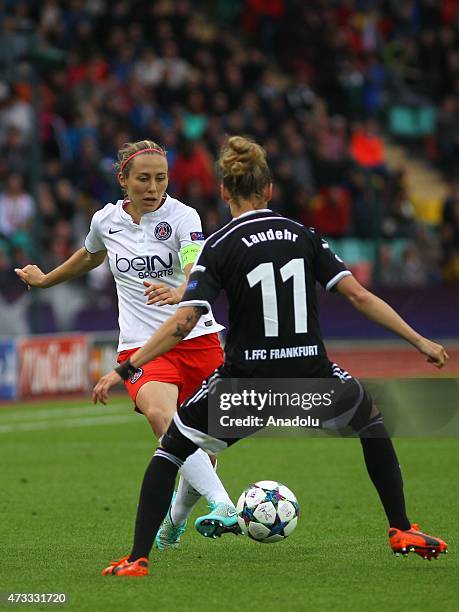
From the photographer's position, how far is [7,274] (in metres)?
20.0

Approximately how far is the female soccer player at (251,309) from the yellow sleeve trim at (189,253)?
1.07m

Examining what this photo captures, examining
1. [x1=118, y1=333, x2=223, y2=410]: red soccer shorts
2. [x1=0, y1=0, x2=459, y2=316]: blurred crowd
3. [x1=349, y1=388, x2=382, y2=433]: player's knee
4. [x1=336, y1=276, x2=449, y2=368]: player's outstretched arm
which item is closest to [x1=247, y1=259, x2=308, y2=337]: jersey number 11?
[x1=336, y1=276, x2=449, y2=368]: player's outstretched arm

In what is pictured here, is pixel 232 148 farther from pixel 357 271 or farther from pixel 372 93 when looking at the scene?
pixel 372 93

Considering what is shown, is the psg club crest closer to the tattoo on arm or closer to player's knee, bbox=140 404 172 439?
player's knee, bbox=140 404 172 439

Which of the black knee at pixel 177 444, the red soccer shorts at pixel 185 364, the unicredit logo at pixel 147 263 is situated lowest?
the black knee at pixel 177 444

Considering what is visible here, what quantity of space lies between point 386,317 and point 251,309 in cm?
65

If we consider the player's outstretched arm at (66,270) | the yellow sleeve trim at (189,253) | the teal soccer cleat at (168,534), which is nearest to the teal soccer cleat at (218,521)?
the teal soccer cleat at (168,534)

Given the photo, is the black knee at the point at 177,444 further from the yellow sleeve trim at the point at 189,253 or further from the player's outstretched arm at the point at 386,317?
the yellow sleeve trim at the point at 189,253

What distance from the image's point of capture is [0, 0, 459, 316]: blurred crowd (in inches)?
836

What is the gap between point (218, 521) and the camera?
7.90m

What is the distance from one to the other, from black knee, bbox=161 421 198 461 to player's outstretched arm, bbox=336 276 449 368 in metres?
1.06

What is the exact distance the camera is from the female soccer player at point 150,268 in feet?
27.0

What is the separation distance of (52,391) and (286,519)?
39.4 ft

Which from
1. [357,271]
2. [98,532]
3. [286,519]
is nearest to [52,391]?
[357,271]
